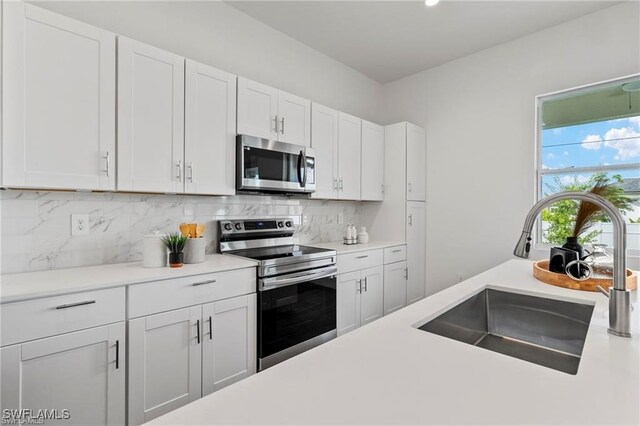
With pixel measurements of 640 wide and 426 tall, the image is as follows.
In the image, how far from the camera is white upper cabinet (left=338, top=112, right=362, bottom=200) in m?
3.21

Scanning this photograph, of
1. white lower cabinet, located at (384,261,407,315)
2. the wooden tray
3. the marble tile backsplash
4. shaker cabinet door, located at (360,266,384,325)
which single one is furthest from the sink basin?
the marble tile backsplash

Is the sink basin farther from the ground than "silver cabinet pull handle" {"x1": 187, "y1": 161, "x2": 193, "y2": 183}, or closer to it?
closer to it

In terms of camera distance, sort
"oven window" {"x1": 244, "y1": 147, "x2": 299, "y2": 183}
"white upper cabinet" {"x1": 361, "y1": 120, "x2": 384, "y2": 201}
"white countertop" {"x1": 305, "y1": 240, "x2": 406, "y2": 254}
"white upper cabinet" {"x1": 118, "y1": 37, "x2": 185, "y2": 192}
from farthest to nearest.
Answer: "white upper cabinet" {"x1": 361, "y1": 120, "x2": 384, "y2": 201}
"white countertop" {"x1": 305, "y1": 240, "x2": 406, "y2": 254}
"oven window" {"x1": 244, "y1": 147, "x2": 299, "y2": 183}
"white upper cabinet" {"x1": 118, "y1": 37, "x2": 185, "y2": 192}

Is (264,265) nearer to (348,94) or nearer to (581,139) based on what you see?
(348,94)

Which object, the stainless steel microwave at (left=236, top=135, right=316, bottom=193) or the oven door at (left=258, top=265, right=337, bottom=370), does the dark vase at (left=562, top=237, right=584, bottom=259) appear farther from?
the stainless steel microwave at (left=236, top=135, right=316, bottom=193)

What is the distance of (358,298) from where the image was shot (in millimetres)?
2932

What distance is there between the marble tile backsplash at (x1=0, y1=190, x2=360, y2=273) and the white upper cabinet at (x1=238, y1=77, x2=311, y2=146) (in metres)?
0.63

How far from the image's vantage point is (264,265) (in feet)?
6.83

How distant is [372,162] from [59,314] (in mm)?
3015

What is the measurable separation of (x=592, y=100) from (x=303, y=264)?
9.87ft

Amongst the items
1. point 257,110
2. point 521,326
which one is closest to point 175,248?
point 257,110

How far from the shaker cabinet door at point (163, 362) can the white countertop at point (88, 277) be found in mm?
215

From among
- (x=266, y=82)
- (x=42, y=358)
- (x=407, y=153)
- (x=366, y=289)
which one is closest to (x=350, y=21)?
(x=266, y=82)

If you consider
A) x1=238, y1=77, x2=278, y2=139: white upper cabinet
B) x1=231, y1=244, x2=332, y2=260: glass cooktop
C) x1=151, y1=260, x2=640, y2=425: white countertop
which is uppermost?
x1=238, y1=77, x2=278, y2=139: white upper cabinet
